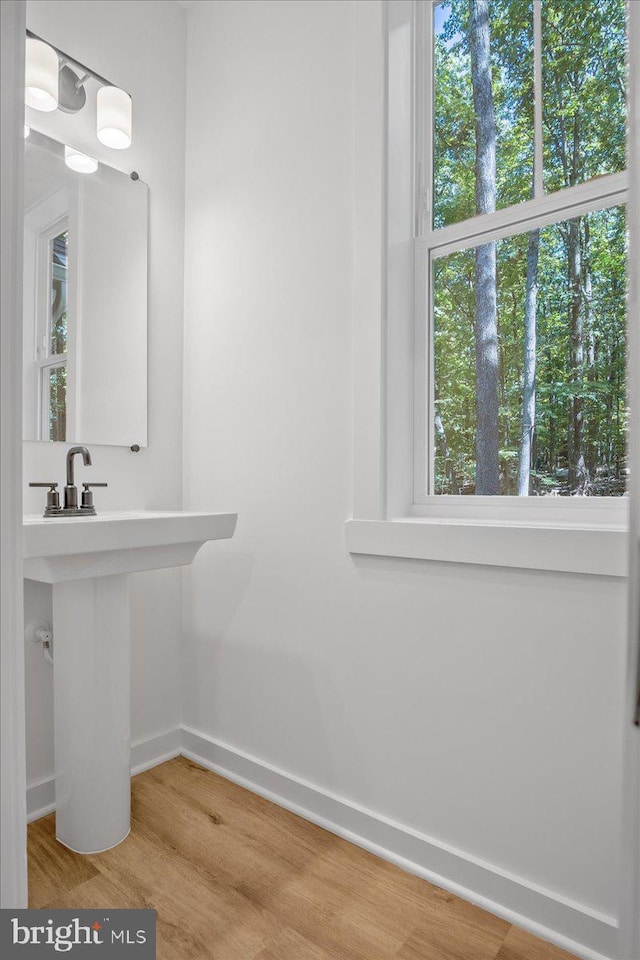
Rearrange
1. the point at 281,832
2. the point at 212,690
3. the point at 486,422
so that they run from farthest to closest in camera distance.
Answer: the point at 212,690 → the point at 281,832 → the point at 486,422

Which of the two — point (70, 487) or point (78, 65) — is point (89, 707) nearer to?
point (70, 487)

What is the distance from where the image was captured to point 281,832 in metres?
1.66

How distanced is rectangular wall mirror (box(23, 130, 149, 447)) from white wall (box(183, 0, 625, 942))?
0.23 metres

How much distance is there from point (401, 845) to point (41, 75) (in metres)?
2.39

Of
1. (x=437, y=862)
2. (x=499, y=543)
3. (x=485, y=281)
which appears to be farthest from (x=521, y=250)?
(x=437, y=862)

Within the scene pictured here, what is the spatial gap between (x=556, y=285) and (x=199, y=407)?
126cm

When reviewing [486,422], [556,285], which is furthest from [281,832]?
[556,285]

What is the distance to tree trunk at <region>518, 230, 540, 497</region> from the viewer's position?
56.9 inches

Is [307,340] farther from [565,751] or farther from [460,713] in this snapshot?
[565,751]

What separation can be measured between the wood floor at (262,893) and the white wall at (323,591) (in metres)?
0.14

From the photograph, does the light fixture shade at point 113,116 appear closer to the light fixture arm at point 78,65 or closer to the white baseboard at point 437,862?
the light fixture arm at point 78,65

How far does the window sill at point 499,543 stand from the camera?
1.18 metres

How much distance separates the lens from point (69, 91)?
69.5 inches

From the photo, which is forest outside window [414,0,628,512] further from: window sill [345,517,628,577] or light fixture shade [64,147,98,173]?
light fixture shade [64,147,98,173]
